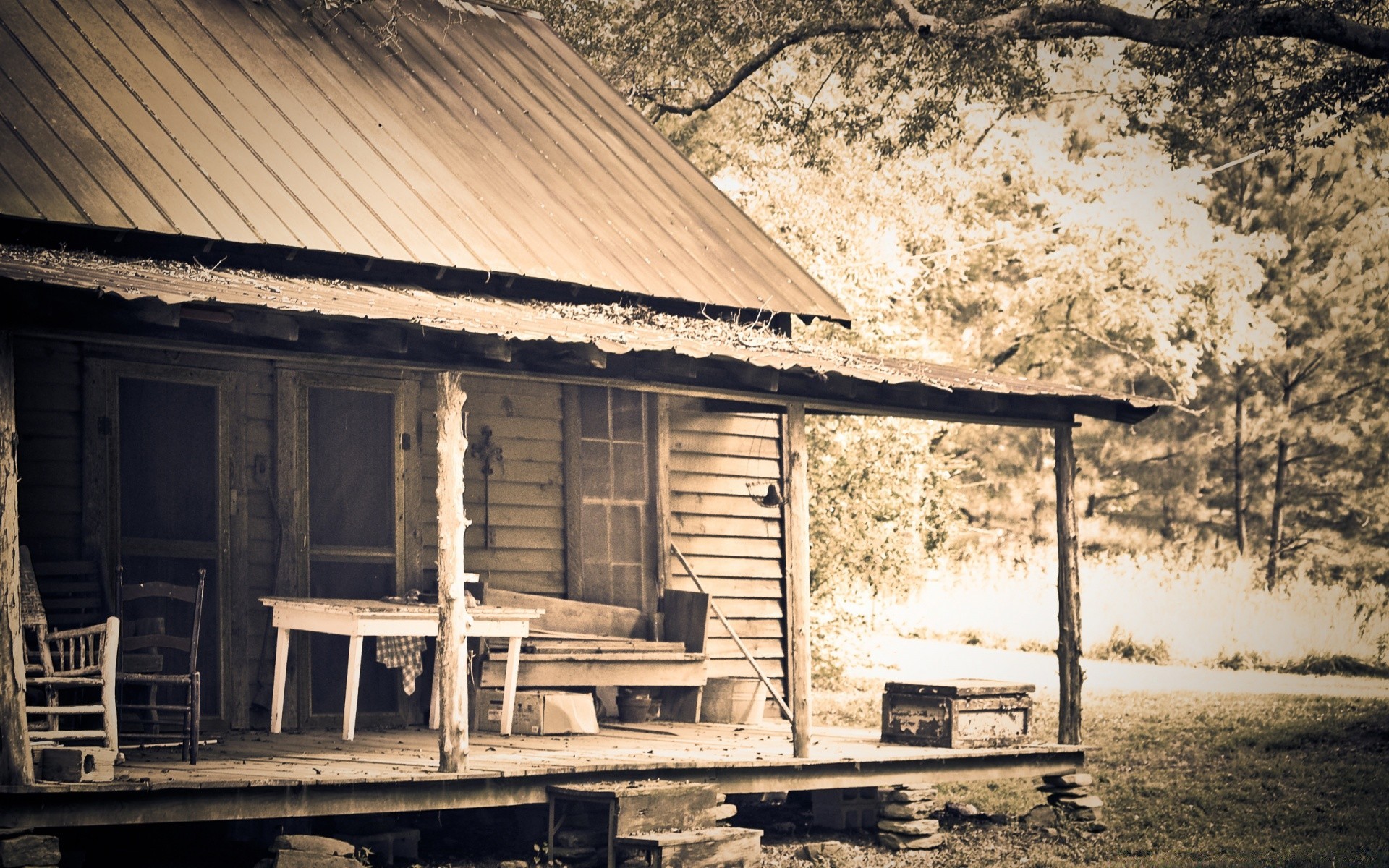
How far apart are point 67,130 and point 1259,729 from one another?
12.4 metres

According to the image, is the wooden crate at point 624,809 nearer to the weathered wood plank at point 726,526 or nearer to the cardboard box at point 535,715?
the cardboard box at point 535,715

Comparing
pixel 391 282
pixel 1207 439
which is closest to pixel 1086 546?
pixel 1207 439

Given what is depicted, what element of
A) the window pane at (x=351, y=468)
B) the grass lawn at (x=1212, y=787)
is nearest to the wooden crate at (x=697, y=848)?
the grass lawn at (x=1212, y=787)

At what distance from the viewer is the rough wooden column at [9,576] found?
7.21 m

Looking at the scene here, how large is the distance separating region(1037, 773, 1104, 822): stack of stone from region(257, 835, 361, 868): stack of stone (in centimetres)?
567

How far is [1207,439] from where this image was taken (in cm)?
2895

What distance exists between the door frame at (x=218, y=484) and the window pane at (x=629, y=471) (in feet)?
9.79

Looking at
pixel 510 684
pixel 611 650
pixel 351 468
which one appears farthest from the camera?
pixel 611 650

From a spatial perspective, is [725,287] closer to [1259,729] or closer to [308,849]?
[308,849]

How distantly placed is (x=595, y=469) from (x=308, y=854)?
4.68m

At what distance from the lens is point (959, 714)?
36.1ft

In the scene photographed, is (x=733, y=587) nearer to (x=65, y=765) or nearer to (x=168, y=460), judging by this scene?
(x=168, y=460)

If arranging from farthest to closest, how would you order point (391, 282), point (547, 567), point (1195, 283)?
point (1195, 283) < point (547, 567) < point (391, 282)

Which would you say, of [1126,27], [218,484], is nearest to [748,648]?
[218,484]
